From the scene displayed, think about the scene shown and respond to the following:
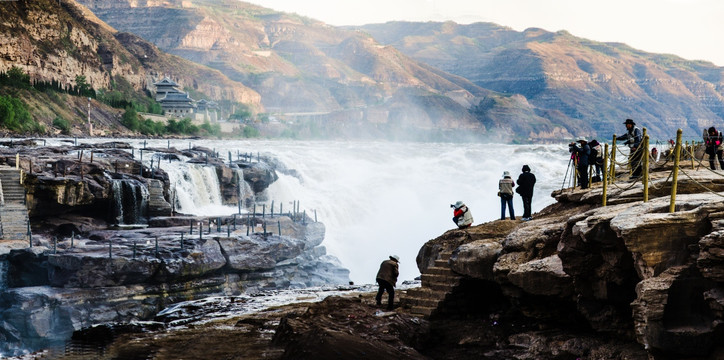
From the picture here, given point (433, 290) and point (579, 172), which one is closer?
point (433, 290)

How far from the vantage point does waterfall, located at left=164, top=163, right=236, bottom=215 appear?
38156 millimetres

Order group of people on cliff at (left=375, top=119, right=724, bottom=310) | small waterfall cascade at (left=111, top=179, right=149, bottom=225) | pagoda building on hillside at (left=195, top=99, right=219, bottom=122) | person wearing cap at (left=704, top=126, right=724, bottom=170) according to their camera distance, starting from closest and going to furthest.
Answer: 1. group of people on cliff at (left=375, top=119, right=724, bottom=310)
2. person wearing cap at (left=704, top=126, right=724, bottom=170)
3. small waterfall cascade at (left=111, top=179, right=149, bottom=225)
4. pagoda building on hillside at (left=195, top=99, right=219, bottom=122)

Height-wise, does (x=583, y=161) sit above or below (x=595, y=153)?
below

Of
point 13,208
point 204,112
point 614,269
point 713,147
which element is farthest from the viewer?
point 204,112

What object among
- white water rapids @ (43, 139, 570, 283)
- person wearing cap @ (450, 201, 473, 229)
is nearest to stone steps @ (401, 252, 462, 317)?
person wearing cap @ (450, 201, 473, 229)

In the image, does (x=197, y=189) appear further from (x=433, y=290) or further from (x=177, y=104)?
(x=177, y=104)

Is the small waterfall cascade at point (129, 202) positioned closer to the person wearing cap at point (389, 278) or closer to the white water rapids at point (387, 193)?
the white water rapids at point (387, 193)

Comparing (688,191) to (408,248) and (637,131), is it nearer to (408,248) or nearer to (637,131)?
(637,131)

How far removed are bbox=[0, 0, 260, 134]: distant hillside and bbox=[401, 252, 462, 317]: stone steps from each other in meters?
66.1

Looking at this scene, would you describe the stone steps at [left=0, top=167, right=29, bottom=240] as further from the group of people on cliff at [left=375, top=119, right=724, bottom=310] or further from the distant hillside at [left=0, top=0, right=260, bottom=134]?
the distant hillside at [left=0, top=0, right=260, bottom=134]

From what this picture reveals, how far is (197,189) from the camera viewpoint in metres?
40.1

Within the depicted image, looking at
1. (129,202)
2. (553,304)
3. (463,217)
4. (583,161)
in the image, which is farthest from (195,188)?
(553,304)

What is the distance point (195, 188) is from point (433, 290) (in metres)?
25.6

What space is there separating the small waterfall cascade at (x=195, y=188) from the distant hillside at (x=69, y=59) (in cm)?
4013
